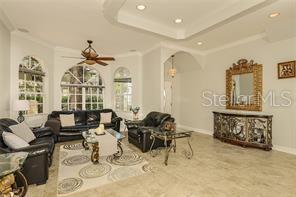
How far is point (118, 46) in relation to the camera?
19.2 feet

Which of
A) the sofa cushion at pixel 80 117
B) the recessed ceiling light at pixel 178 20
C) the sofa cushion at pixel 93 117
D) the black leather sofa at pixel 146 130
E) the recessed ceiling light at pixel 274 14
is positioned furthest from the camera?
the sofa cushion at pixel 93 117

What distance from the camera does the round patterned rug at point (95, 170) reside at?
300 centimetres

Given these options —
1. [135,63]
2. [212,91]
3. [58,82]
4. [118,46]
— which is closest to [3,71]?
[58,82]

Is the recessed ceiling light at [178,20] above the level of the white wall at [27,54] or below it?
above

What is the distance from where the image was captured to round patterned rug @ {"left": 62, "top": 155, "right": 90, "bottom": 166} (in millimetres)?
3528

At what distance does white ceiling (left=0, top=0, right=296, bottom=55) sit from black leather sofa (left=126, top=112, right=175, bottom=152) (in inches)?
91.0

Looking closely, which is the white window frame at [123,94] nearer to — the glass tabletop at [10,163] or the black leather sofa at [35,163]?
the black leather sofa at [35,163]

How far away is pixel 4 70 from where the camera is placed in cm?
405

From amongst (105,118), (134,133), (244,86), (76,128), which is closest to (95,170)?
(134,133)

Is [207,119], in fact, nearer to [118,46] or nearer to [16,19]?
[118,46]

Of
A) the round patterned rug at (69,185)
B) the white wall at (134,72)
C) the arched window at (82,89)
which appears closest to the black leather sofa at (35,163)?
the round patterned rug at (69,185)

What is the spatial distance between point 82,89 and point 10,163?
4877 mm

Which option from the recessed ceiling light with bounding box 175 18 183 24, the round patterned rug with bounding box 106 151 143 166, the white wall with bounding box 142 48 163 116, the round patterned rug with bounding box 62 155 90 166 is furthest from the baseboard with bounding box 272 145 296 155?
the round patterned rug with bounding box 62 155 90 166

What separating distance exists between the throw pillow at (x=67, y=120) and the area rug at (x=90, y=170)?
4.14 feet
